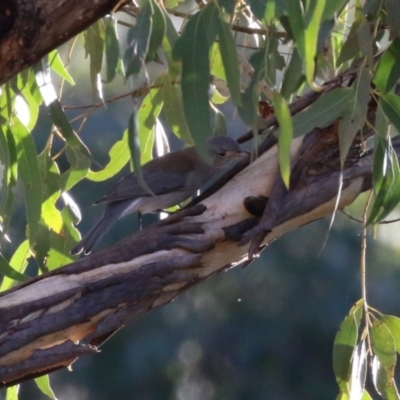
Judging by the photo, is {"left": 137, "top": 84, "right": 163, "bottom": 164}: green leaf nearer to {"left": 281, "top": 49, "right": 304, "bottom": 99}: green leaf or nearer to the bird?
the bird

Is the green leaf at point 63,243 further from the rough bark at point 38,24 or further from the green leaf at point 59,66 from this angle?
the rough bark at point 38,24

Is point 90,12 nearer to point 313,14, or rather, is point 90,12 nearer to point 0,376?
point 313,14

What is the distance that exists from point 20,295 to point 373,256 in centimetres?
216

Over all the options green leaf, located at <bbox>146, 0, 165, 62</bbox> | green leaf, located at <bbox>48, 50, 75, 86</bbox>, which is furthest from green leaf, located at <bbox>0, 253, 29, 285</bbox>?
green leaf, located at <bbox>146, 0, 165, 62</bbox>

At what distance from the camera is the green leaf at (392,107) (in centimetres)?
152

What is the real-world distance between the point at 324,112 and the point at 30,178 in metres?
0.66

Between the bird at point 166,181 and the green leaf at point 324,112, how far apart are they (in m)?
1.05

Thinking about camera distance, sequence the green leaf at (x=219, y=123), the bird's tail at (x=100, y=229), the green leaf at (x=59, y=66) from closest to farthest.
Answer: the green leaf at (x=59, y=66) → the bird's tail at (x=100, y=229) → the green leaf at (x=219, y=123)

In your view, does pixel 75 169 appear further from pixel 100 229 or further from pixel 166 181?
pixel 166 181

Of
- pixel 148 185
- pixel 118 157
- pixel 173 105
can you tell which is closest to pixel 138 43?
pixel 173 105

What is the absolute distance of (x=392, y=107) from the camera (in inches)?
60.9

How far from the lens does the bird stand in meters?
2.63

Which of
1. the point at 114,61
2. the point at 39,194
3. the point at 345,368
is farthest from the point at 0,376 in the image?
the point at 345,368

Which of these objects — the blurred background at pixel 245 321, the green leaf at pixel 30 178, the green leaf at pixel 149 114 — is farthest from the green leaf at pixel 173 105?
the blurred background at pixel 245 321
